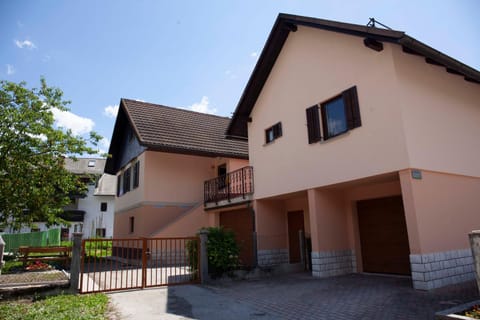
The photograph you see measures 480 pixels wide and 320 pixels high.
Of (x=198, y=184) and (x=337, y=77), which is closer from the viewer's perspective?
(x=337, y=77)

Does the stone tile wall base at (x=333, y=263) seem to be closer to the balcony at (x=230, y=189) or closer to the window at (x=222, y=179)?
the balcony at (x=230, y=189)

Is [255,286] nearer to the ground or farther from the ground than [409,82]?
nearer to the ground

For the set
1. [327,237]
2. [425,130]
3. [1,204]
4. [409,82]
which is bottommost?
[327,237]

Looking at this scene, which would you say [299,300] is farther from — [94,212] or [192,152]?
[94,212]

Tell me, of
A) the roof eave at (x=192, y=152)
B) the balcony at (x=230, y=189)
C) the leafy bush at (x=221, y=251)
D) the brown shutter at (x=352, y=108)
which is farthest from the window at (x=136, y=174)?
the brown shutter at (x=352, y=108)

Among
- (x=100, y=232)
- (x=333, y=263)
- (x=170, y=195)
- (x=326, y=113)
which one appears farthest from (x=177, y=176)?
(x=100, y=232)

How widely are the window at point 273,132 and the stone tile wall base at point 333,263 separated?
449 cm

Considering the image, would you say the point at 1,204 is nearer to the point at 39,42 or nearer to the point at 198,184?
the point at 39,42

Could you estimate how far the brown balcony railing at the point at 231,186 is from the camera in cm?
1391

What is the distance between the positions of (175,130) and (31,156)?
1050 cm

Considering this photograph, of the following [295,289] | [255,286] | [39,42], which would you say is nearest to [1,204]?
[39,42]

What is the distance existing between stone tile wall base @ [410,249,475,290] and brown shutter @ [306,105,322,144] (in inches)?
173

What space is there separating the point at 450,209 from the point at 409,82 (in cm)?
335

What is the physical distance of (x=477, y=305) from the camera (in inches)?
197
